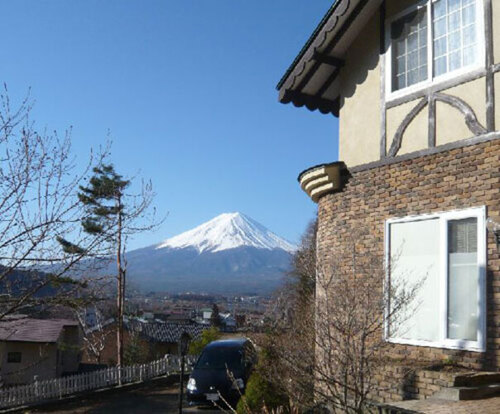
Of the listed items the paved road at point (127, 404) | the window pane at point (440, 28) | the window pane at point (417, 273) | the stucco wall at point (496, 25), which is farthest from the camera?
the paved road at point (127, 404)

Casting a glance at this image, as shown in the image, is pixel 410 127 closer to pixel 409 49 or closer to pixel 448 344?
pixel 409 49

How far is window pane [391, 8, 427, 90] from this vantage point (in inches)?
353

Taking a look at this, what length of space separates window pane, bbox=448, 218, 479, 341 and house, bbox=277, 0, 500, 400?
1 centimetres

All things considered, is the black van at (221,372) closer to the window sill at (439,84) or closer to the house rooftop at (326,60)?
the house rooftop at (326,60)

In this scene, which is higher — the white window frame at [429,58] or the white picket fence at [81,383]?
the white window frame at [429,58]

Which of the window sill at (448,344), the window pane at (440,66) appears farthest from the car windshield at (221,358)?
the window pane at (440,66)

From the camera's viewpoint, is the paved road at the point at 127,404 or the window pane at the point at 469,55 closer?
the window pane at the point at 469,55

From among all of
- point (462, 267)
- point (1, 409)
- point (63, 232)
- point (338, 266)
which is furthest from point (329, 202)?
point (1, 409)

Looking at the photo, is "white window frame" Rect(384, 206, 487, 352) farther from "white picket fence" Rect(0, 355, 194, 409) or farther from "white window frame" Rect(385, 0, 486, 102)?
"white picket fence" Rect(0, 355, 194, 409)

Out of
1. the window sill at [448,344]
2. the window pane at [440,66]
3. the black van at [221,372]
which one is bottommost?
the black van at [221,372]

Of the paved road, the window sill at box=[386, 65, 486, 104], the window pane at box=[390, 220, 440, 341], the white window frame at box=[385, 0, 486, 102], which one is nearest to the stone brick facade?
the window pane at box=[390, 220, 440, 341]

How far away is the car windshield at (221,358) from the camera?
14.2m

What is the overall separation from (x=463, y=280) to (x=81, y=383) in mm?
14169

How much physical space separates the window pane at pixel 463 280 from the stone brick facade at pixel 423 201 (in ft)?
0.80
